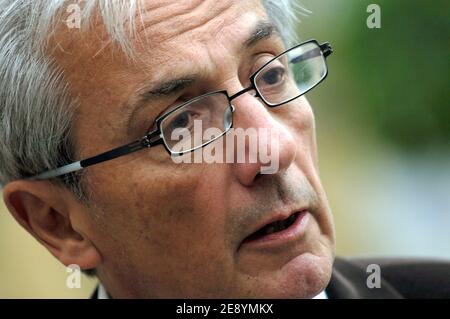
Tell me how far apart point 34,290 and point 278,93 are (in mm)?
3320

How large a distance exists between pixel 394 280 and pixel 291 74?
989 millimetres

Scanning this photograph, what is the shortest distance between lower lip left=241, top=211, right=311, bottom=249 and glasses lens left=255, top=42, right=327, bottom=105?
38 centimetres

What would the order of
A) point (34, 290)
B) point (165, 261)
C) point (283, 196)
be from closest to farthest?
1. point (283, 196)
2. point (165, 261)
3. point (34, 290)

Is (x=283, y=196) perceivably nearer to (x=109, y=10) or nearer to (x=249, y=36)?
(x=249, y=36)

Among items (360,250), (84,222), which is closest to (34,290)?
(360,250)

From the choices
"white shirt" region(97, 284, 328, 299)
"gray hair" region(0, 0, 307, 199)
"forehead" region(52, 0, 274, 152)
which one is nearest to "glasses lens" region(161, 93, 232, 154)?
"forehead" region(52, 0, 274, 152)

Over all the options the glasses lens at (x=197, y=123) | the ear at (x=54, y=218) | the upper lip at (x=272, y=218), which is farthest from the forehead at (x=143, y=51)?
the upper lip at (x=272, y=218)

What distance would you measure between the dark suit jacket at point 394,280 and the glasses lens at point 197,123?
837 mm

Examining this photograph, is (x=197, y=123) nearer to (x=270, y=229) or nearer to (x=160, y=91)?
(x=160, y=91)

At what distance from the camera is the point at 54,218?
208 cm

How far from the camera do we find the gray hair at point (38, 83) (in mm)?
1814

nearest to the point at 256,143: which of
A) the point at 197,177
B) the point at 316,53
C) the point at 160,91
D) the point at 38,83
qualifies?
the point at 197,177

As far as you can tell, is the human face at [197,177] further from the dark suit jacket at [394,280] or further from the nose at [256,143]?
the dark suit jacket at [394,280]
